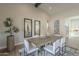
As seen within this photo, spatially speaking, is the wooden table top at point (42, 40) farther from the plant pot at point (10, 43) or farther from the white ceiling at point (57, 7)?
the white ceiling at point (57, 7)

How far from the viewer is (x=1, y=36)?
232cm

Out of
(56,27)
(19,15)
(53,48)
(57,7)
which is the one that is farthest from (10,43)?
(57,7)

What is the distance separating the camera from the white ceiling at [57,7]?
7.59ft

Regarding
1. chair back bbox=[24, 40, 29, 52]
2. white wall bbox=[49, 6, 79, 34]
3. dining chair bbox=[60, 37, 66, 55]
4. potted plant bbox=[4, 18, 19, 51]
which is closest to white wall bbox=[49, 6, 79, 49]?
white wall bbox=[49, 6, 79, 34]

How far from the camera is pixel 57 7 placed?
2342 millimetres

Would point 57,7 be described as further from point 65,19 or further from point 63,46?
point 63,46

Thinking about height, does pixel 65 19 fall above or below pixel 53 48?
above

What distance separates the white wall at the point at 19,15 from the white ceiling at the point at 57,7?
0.11m

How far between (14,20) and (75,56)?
142cm

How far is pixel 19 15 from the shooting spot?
7.69 feet

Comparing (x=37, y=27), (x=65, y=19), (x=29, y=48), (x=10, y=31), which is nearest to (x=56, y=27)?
(x=65, y=19)

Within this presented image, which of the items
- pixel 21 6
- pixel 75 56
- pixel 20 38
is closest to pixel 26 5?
pixel 21 6

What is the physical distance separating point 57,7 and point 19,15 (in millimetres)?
765

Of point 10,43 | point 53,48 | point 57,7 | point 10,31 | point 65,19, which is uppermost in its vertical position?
point 57,7
